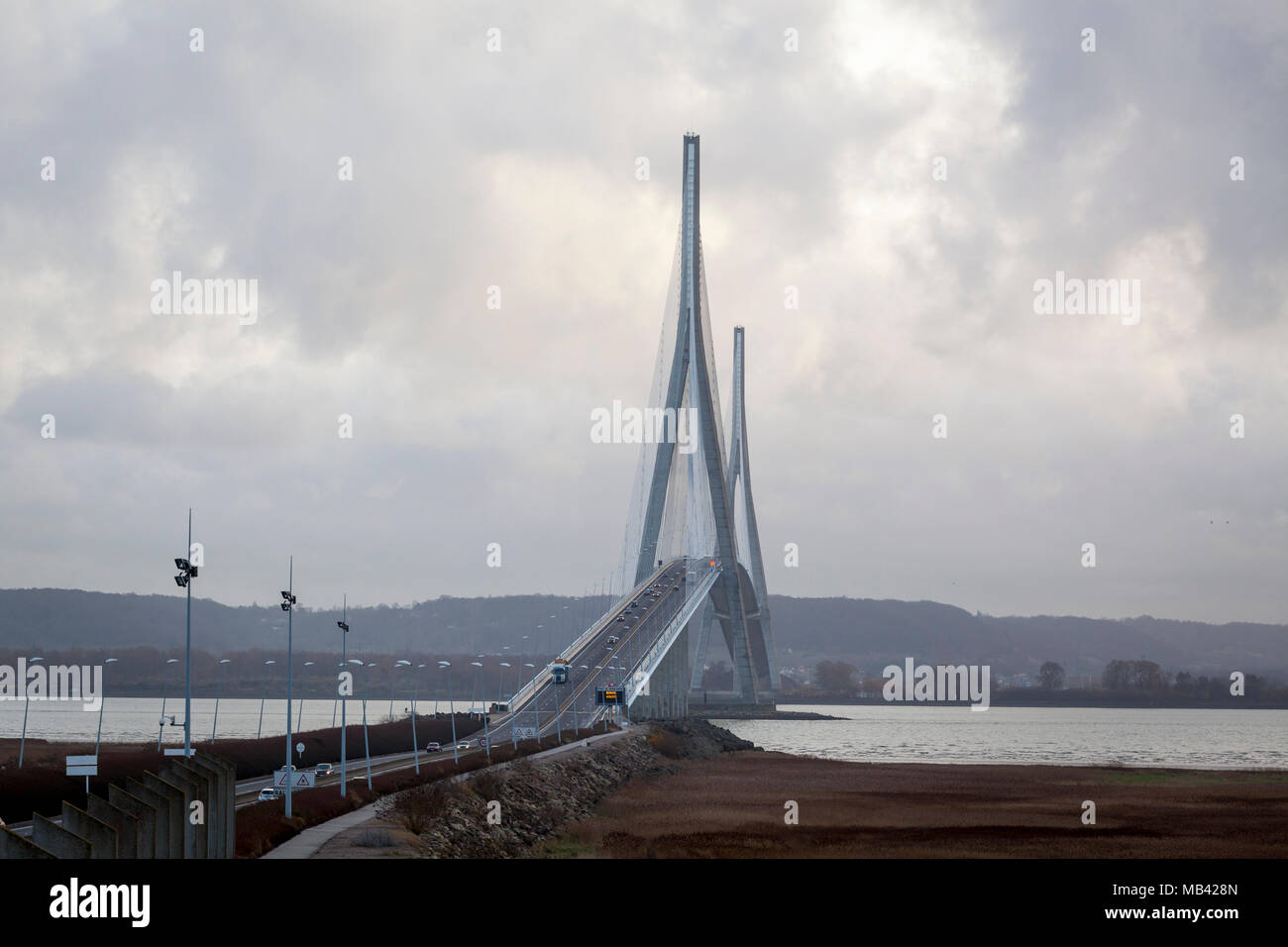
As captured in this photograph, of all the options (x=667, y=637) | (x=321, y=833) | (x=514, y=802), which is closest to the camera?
(x=321, y=833)

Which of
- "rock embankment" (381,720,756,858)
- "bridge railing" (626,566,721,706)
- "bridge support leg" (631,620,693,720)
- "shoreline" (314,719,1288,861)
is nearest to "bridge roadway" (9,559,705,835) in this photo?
"bridge railing" (626,566,721,706)

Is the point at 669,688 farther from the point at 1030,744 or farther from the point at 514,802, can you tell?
the point at 514,802

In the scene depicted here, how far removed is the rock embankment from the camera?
2891 cm

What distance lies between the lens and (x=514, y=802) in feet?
124

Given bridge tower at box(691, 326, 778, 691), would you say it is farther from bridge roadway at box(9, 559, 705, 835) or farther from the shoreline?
the shoreline

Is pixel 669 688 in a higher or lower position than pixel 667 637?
lower

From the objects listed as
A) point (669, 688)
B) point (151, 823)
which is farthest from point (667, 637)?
point (151, 823)

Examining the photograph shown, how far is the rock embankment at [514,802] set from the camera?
28.9m

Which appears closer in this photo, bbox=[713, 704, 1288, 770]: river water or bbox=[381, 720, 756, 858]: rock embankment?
bbox=[381, 720, 756, 858]: rock embankment

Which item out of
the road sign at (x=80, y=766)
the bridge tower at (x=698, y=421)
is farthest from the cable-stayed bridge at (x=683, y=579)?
the road sign at (x=80, y=766)

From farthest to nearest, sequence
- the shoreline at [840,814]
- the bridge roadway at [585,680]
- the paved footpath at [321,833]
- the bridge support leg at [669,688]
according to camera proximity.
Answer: the bridge support leg at [669,688] → the bridge roadway at [585,680] → the shoreline at [840,814] → the paved footpath at [321,833]

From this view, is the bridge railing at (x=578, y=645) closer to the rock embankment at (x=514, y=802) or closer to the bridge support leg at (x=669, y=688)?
the bridge support leg at (x=669, y=688)

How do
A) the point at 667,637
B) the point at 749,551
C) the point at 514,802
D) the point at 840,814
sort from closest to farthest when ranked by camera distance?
the point at 514,802 < the point at 840,814 < the point at 667,637 < the point at 749,551
